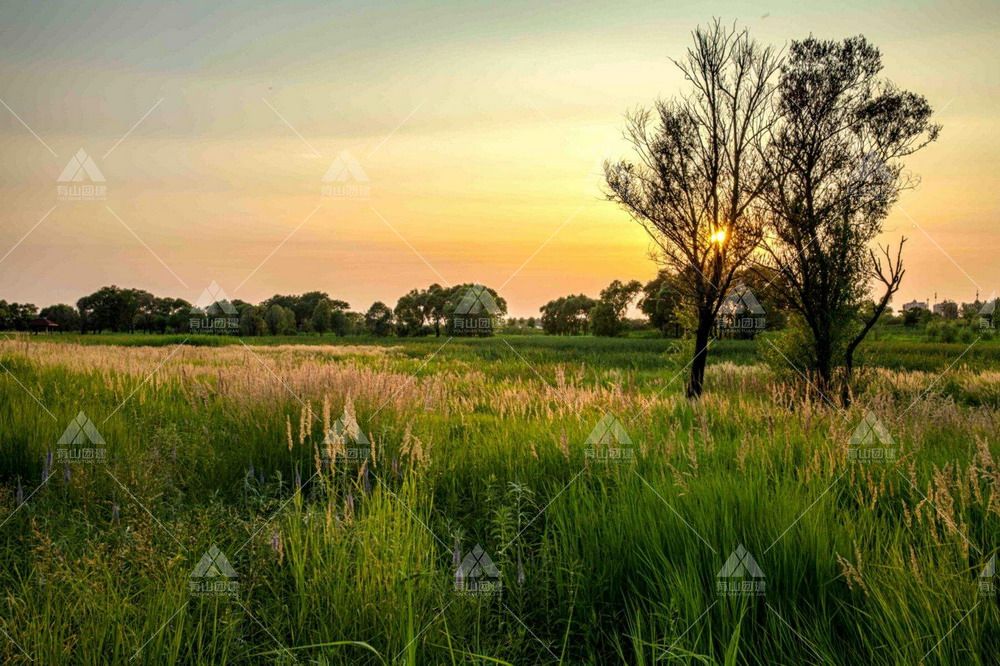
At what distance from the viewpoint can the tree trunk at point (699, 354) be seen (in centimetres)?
1342

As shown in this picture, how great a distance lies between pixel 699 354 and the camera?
13445mm

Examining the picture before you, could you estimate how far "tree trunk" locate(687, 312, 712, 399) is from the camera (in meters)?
13.4

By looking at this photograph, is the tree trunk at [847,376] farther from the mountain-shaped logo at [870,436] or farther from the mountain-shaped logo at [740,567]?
the mountain-shaped logo at [740,567]

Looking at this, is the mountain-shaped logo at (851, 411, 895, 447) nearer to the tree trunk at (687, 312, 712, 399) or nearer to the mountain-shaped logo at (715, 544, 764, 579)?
the mountain-shaped logo at (715, 544, 764, 579)

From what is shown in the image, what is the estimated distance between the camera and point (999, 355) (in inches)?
1193

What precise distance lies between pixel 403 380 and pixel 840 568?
251 inches

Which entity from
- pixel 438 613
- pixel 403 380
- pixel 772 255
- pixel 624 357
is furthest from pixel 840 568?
pixel 624 357

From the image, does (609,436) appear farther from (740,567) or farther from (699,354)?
(699,354)

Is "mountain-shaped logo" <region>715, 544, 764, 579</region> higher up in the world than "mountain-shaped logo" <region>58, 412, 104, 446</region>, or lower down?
lower down

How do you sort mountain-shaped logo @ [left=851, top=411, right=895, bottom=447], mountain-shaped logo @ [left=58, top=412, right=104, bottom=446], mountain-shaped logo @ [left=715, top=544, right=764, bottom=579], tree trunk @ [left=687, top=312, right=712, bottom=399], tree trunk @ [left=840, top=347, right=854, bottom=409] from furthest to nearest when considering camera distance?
1. tree trunk @ [left=687, top=312, right=712, bottom=399]
2. tree trunk @ [left=840, top=347, right=854, bottom=409]
3. mountain-shaped logo @ [left=58, top=412, right=104, bottom=446]
4. mountain-shaped logo @ [left=851, top=411, right=895, bottom=447]
5. mountain-shaped logo @ [left=715, top=544, right=764, bottom=579]

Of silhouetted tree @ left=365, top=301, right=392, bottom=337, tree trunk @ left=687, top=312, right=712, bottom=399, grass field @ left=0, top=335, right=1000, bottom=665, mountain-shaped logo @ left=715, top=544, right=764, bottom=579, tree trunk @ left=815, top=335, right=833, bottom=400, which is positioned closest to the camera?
grass field @ left=0, top=335, right=1000, bottom=665

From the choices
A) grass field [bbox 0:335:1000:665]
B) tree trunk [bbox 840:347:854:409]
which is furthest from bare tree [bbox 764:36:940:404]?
grass field [bbox 0:335:1000:665]

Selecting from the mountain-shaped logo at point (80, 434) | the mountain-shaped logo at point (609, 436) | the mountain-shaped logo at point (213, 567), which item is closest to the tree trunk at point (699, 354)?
the mountain-shaped logo at point (609, 436)

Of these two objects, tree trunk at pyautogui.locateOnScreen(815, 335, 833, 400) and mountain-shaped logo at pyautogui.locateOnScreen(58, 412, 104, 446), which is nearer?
mountain-shaped logo at pyautogui.locateOnScreen(58, 412, 104, 446)
